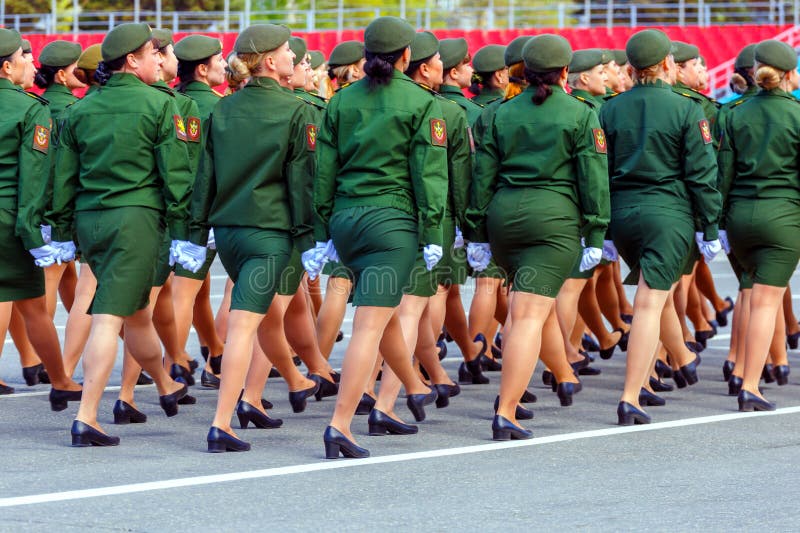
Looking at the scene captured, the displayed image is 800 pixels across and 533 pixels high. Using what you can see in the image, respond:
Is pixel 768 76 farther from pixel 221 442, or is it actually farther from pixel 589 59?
pixel 221 442

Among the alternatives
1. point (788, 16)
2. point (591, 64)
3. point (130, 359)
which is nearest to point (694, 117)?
point (591, 64)

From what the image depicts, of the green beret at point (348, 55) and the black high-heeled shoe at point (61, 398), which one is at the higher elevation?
the green beret at point (348, 55)

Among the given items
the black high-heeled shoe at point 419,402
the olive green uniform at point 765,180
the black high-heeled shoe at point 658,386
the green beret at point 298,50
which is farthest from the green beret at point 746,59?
the black high-heeled shoe at point 419,402

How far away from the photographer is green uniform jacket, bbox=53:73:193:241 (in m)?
7.07

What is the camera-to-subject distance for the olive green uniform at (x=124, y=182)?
706cm

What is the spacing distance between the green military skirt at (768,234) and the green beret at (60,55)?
415 cm

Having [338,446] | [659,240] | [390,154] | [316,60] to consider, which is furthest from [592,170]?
[316,60]

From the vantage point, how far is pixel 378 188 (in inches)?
264

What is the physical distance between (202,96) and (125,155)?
6.91 ft

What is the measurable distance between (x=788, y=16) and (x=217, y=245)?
31.8m

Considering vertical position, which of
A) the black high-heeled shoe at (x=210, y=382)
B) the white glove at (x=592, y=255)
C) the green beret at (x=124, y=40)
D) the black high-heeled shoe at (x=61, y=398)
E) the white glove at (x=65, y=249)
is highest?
the green beret at (x=124, y=40)

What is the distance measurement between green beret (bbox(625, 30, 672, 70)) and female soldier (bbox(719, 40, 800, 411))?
690 millimetres

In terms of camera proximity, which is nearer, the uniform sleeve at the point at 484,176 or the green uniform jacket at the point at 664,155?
the uniform sleeve at the point at 484,176

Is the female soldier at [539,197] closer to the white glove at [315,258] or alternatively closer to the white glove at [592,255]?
the white glove at [592,255]
